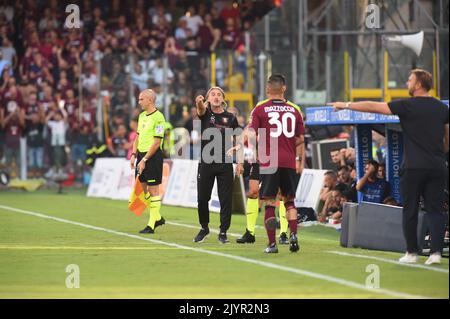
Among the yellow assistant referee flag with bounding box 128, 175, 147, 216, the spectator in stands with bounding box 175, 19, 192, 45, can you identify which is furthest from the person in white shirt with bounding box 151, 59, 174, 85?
the yellow assistant referee flag with bounding box 128, 175, 147, 216

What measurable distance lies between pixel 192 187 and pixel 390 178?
24.3 feet

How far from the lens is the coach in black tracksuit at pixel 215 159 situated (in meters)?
16.2

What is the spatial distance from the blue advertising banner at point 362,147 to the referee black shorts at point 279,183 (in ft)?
16.0

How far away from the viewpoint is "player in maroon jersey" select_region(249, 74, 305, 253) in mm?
14758

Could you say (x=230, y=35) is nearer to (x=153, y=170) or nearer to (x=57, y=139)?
(x=57, y=139)

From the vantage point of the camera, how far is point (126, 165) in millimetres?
28719

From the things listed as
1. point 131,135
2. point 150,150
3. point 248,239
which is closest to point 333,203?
point 150,150

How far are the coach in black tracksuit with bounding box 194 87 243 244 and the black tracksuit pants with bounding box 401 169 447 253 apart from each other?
12.0 feet

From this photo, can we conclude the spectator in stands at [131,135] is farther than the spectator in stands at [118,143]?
No

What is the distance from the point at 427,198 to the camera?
43.3 ft

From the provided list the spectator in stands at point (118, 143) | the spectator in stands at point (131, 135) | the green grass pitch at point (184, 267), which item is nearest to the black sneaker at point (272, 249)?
the green grass pitch at point (184, 267)

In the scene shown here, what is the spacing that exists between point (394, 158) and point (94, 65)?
1504cm

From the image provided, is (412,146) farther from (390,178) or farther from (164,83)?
(164,83)

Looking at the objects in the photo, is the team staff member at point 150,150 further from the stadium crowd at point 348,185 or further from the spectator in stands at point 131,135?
the spectator in stands at point 131,135
